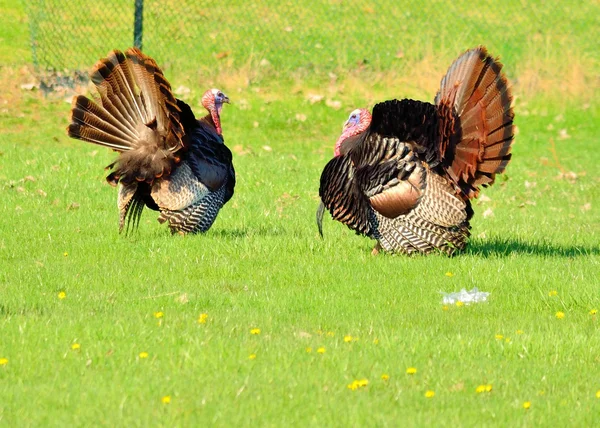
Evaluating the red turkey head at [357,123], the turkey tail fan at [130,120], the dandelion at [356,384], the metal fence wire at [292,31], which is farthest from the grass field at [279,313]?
the metal fence wire at [292,31]

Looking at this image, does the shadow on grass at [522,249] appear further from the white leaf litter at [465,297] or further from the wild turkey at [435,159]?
the white leaf litter at [465,297]

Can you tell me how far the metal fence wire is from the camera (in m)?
18.2

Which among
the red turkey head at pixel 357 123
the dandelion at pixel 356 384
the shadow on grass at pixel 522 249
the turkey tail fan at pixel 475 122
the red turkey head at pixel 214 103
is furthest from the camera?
the red turkey head at pixel 214 103

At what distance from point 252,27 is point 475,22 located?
4974 mm

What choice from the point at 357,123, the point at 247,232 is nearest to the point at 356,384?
the point at 357,123

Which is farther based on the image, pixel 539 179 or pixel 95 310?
pixel 539 179

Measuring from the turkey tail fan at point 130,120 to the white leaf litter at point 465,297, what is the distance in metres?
3.07

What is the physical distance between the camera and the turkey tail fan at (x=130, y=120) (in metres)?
8.92

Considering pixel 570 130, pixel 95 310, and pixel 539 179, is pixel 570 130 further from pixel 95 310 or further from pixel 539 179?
pixel 95 310

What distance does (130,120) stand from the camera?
9.13m

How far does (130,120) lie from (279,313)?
3180mm

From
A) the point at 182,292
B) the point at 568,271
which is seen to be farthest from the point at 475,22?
the point at 182,292

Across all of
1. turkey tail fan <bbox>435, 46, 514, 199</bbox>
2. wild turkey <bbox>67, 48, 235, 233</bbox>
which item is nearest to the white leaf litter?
turkey tail fan <bbox>435, 46, 514, 199</bbox>

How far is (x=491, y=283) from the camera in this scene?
25.2ft
